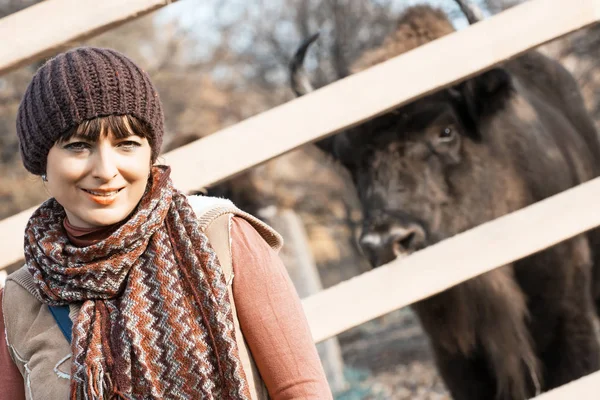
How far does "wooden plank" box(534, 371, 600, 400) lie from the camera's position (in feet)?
9.53

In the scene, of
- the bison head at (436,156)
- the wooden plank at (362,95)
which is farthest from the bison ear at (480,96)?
the wooden plank at (362,95)

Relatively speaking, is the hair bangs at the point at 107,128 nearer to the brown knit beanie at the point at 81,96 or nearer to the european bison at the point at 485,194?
the brown knit beanie at the point at 81,96

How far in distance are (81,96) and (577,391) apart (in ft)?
6.72

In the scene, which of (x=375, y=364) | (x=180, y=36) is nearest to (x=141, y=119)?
(x=180, y=36)

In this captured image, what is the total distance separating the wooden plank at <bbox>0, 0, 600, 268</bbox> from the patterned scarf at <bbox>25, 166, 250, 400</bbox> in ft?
4.15

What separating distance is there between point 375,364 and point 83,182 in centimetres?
763

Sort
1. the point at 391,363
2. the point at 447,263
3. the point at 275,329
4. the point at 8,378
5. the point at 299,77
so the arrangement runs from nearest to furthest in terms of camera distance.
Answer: the point at 275,329 < the point at 8,378 < the point at 447,263 < the point at 299,77 < the point at 391,363

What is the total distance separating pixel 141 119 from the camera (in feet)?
4.69

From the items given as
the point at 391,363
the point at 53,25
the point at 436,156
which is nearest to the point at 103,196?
the point at 53,25

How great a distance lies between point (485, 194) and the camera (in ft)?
16.5

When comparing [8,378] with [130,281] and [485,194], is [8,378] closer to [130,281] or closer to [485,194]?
[130,281]

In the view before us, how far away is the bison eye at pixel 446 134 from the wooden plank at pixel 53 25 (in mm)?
2642

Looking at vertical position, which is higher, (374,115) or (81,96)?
(374,115)

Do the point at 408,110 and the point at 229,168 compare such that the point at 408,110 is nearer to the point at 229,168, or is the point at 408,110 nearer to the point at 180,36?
the point at 229,168
